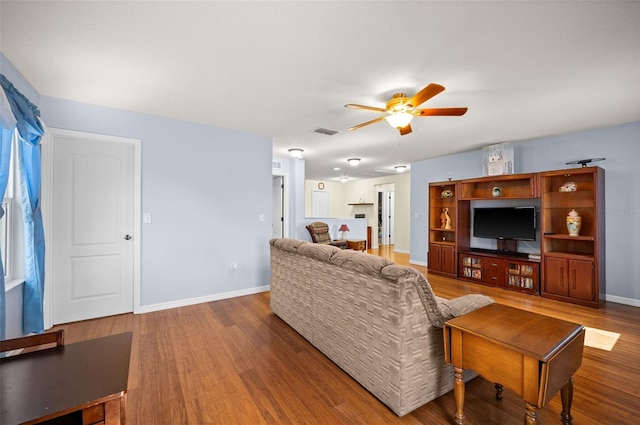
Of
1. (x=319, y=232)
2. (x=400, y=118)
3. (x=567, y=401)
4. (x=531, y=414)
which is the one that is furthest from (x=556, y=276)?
(x=319, y=232)

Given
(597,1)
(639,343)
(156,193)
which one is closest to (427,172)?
(639,343)

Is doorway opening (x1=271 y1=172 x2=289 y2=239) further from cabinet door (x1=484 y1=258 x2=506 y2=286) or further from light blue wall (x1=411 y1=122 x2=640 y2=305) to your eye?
light blue wall (x1=411 y1=122 x2=640 y2=305)

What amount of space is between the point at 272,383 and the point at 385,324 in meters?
1.01

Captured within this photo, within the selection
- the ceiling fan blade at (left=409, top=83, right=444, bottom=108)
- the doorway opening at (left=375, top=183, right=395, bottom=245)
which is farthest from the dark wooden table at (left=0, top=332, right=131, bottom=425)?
the doorway opening at (left=375, top=183, right=395, bottom=245)

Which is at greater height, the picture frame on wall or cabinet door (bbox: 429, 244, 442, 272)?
the picture frame on wall

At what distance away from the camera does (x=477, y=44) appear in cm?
213

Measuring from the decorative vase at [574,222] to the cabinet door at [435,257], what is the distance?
6.81ft

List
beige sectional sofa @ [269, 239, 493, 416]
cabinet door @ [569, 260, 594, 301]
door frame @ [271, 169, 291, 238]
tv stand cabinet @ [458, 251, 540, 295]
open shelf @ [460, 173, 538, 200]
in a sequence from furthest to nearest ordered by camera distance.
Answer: door frame @ [271, 169, 291, 238]
open shelf @ [460, 173, 538, 200]
tv stand cabinet @ [458, 251, 540, 295]
cabinet door @ [569, 260, 594, 301]
beige sectional sofa @ [269, 239, 493, 416]

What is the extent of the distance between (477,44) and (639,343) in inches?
131

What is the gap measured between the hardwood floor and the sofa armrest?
61 centimetres

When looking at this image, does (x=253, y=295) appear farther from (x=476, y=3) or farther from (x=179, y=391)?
(x=476, y=3)

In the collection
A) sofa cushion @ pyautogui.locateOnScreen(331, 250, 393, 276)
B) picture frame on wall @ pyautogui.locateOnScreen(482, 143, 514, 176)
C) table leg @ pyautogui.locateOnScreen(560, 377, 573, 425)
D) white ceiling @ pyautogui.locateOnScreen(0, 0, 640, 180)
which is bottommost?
table leg @ pyautogui.locateOnScreen(560, 377, 573, 425)

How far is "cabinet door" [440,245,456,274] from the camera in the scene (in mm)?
5543

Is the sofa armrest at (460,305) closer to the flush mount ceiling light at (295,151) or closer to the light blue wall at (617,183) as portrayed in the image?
the light blue wall at (617,183)
